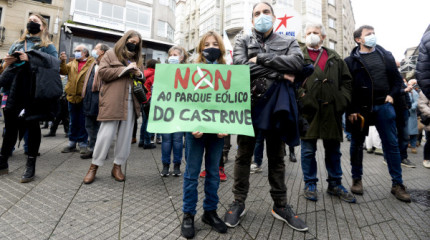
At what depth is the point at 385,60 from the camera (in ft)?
10.1

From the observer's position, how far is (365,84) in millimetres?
3072

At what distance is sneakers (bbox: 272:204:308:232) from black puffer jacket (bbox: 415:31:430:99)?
163 centimetres

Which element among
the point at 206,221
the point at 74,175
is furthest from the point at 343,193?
the point at 74,175

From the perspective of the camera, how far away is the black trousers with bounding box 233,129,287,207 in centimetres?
221

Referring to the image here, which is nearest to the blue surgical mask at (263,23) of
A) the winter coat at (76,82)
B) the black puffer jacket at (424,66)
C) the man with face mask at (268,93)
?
the man with face mask at (268,93)

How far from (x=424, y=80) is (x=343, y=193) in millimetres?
1491

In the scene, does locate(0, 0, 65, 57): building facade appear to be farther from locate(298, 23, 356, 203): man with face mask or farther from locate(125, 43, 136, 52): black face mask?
locate(298, 23, 356, 203): man with face mask

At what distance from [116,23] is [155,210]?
83.8ft

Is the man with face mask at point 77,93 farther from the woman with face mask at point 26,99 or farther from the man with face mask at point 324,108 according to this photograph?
the man with face mask at point 324,108

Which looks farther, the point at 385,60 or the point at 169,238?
the point at 385,60

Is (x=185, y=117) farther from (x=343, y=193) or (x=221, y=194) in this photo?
(x=343, y=193)

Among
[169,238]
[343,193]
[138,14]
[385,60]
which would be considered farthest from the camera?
[138,14]

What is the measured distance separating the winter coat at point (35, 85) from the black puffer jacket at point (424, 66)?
13.7 ft

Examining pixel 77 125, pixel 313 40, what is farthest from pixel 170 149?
pixel 77 125
